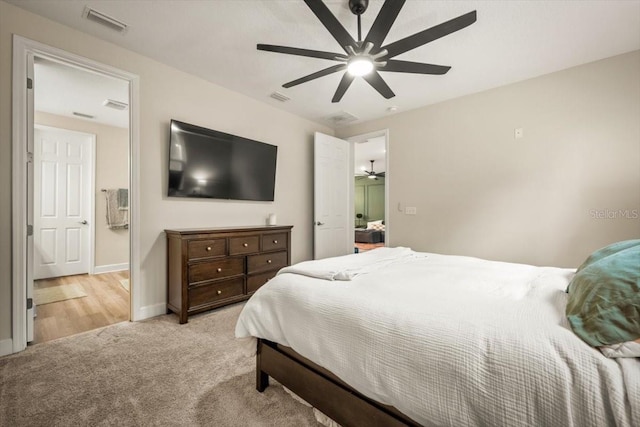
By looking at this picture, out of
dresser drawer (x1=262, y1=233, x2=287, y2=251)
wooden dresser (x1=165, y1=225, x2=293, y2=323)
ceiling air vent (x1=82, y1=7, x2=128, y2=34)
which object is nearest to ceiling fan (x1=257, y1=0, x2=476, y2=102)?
ceiling air vent (x1=82, y1=7, x2=128, y2=34)

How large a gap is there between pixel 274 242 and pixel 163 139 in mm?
1668

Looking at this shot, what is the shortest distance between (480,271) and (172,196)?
9.63 ft

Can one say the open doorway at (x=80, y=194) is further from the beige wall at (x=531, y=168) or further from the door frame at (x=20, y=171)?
the beige wall at (x=531, y=168)

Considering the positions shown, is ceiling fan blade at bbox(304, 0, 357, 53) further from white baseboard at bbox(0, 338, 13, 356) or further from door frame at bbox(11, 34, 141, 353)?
white baseboard at bbox(0, 338, 13, 356)

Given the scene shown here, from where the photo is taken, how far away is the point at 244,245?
120 inches

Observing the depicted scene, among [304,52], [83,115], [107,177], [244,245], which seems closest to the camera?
[304,52]

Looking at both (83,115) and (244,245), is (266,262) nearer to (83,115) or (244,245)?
(244,245)

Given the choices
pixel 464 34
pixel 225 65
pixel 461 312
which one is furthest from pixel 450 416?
pixel 225 65

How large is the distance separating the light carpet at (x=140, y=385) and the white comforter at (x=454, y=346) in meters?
0.40

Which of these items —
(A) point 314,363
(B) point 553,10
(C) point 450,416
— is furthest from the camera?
(B) point 553,10

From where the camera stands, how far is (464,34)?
7.56 ft

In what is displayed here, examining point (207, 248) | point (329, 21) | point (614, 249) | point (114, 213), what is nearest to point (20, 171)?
point (207, 248)

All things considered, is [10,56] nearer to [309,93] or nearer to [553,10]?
[309,93]


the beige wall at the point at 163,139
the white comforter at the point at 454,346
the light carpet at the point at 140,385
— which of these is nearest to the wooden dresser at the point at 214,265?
the beige wall at the point at 163,139
